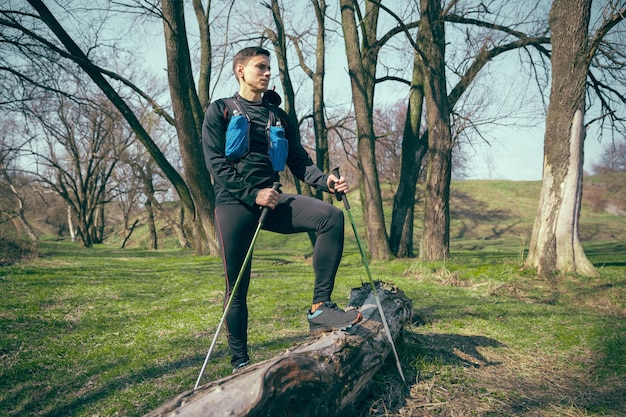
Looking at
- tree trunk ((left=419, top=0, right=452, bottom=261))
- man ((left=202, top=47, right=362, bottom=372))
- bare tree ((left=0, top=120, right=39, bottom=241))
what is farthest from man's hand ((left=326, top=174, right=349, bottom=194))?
bare tree ((left=0, top=120, right=39, bottom=241))

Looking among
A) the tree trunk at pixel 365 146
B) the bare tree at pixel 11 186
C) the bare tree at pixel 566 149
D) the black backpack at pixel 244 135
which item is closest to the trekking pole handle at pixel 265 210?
the black backpack at pixel 244 135

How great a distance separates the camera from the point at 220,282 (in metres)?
9.12

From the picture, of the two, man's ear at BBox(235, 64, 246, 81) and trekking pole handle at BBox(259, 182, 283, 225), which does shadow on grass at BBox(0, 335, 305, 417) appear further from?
man's ear at BBox(235, 64, 246, 81)

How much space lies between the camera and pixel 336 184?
3688 millimetres

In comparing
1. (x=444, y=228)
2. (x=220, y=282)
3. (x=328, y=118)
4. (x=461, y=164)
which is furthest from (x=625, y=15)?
(x=461, y=164)

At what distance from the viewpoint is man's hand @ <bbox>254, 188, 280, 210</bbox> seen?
3342mm

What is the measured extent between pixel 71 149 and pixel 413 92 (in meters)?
22.3

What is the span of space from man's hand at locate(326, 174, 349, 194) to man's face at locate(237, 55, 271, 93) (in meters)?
0.93

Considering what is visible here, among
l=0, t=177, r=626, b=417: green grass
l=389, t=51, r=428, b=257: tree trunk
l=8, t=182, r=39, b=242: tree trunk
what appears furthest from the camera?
l=8, t=182, r=39, b=242: tree trunk

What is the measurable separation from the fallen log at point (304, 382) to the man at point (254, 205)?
264 mm

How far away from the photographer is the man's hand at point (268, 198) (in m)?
3.34

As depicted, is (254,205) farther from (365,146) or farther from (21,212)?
(21,212)

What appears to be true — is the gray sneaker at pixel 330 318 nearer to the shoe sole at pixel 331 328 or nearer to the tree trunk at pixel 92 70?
the shoe sole at pixel 331 328

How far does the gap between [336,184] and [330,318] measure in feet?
3.50
